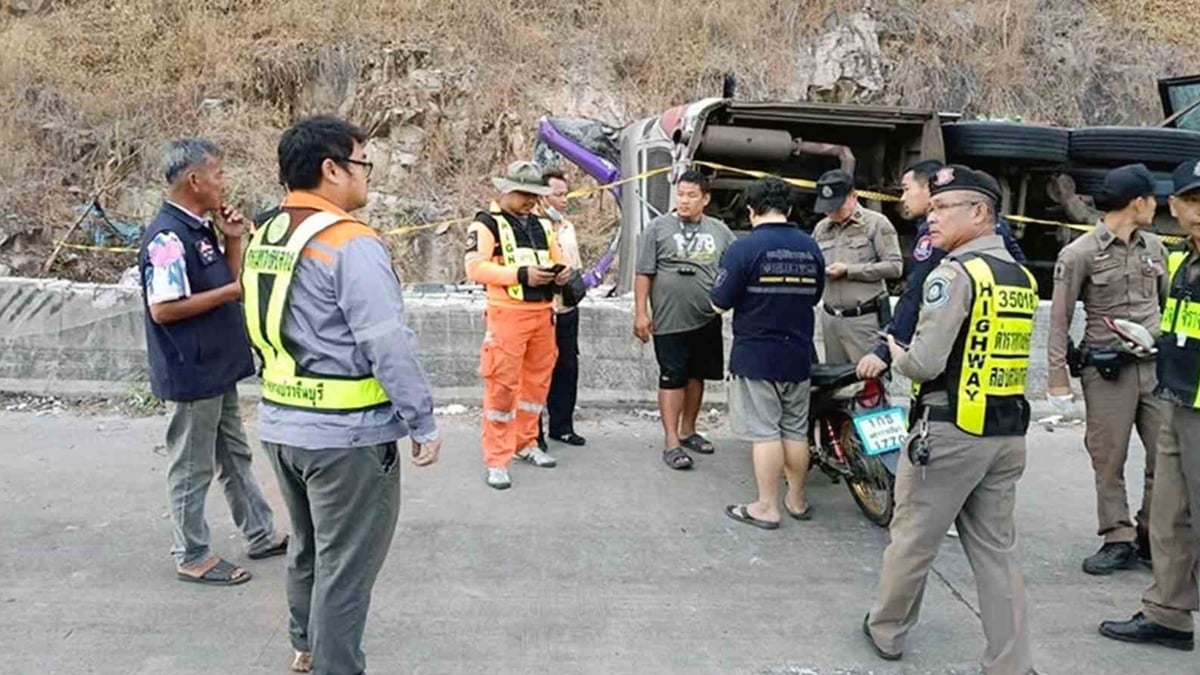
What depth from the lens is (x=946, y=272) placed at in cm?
300

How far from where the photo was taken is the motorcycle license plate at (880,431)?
4.36 metres

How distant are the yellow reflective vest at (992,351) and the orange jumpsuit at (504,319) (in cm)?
251

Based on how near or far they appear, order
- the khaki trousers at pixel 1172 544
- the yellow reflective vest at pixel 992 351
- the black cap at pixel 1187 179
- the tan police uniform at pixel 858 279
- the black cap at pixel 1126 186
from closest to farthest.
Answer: the yellow reflective vest at pixel 992 351 < the black cap at pixel 1187 179 < the khaki trousers at pixel 1172 544 < the black cap at pixel 1126 186 < the tan police uniform at pixel 858 279

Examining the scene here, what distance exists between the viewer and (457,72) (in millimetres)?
12391

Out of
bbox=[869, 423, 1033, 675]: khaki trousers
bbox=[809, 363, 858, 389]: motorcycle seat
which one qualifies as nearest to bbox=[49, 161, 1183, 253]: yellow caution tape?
bbox=[809, 363, 858, 389]: motorcycle seat

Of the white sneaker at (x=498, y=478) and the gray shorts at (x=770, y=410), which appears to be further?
the white sneaker at (x=498, y=478)

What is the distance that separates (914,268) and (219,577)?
11.5 ft

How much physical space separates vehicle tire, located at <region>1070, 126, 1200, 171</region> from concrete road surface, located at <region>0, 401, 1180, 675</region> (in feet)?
11.0

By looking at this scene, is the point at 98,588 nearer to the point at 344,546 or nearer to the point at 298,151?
the point at 344,546

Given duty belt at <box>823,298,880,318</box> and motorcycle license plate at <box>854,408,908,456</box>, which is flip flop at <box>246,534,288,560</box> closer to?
motorcycle license plate at <box>854,408,908,456</box>

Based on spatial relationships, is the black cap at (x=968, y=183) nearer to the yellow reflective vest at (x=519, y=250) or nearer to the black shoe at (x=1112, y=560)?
the black shoe at (x=1112, y=560)

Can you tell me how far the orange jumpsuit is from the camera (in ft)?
16.2

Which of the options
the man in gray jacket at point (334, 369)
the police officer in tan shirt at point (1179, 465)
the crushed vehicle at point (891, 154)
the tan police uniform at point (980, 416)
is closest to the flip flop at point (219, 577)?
the man in gray jacket at point (334, 369)

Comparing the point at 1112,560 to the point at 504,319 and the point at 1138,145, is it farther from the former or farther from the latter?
the point at 1138,145
